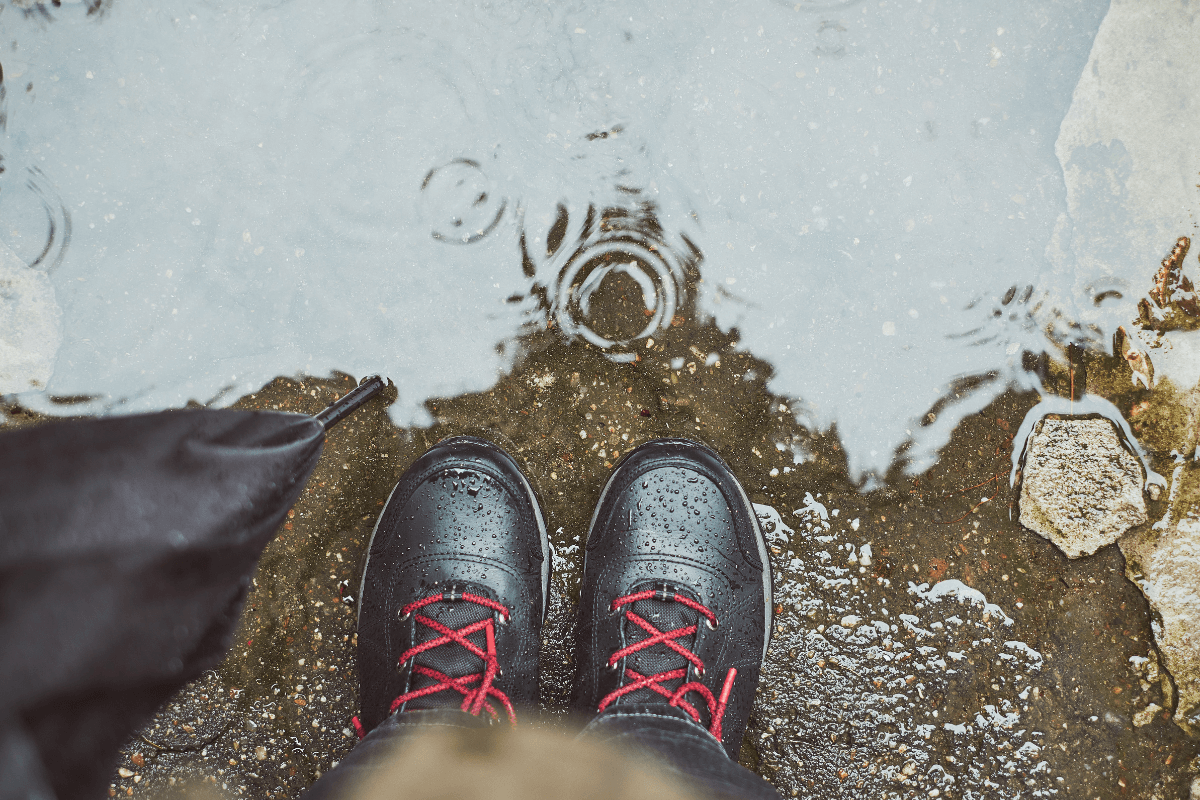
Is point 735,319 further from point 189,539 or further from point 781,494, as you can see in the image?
point 189,539

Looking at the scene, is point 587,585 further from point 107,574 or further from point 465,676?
point 107,574

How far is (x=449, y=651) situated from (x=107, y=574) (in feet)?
3.22

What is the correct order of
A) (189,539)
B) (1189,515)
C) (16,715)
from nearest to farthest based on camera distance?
1. (16,715)
2. (189,539)
3. (1189,515)

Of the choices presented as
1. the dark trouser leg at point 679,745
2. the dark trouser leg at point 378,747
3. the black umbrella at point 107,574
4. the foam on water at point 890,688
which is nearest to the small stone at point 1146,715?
the foam on water at point 890,688

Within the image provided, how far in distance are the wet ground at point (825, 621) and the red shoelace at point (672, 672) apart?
0.16 meters

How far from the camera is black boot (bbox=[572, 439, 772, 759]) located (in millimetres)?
1608

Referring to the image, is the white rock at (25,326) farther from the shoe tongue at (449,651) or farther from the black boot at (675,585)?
the black boot at (675,585)

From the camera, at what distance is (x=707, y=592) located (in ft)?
5.48

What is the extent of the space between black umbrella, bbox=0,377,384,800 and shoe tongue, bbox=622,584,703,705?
987mm

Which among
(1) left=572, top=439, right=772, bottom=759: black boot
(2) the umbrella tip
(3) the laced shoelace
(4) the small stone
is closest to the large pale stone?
(4) the small stone

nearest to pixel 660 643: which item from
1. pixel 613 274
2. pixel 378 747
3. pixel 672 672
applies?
pixel 672 672

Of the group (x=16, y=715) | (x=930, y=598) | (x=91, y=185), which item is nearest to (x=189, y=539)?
(x=16, y=715)

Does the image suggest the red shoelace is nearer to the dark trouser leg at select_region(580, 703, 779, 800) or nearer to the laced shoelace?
the dark trouser leg at select_region(580, 703, 779, 800)

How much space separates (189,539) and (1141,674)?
2.16m
